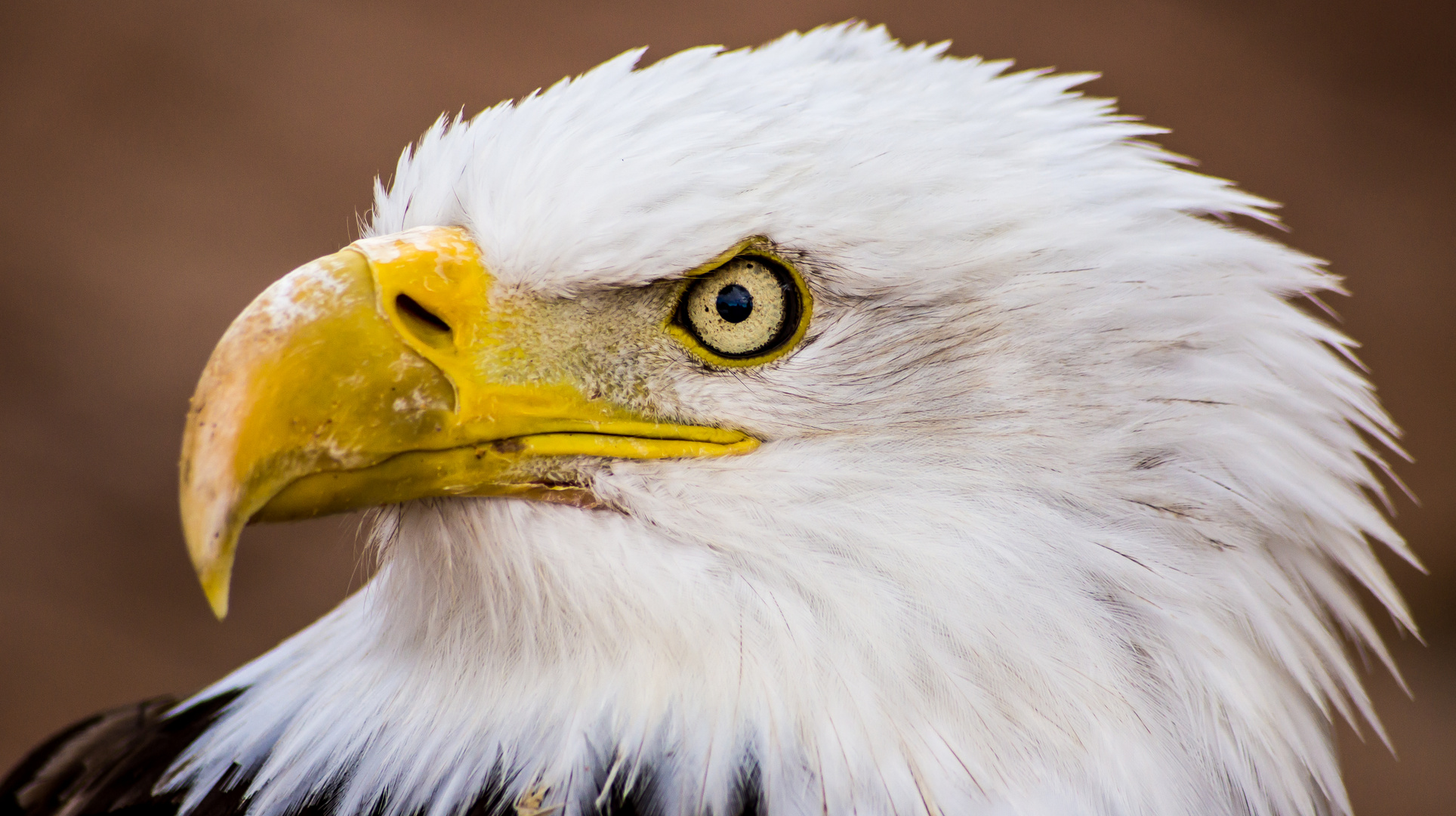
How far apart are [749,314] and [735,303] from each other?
0.08ft

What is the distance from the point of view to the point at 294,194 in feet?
17.8

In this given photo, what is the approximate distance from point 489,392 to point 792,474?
0.40 m

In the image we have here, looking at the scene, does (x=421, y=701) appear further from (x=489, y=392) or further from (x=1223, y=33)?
(x=1223, y=33)

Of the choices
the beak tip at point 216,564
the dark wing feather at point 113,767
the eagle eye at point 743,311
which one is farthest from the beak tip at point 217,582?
the eagle eye at point 743,311

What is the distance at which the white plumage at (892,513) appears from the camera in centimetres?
144

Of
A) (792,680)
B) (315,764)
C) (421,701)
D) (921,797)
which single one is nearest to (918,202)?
(792,680)

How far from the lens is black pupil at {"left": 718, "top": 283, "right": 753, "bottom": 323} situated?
1.46 meters

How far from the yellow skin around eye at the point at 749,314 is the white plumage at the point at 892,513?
40 mm

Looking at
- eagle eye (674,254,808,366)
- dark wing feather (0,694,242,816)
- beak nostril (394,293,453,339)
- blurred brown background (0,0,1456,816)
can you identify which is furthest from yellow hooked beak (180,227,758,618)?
blurred brown background (0,0,1456,816)

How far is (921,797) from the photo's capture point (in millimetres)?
1426

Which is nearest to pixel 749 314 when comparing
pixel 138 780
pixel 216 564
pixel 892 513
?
pixel 892 513

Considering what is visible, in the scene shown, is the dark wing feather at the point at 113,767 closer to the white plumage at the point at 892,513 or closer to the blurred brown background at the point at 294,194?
the white plumage at the point at 892,513

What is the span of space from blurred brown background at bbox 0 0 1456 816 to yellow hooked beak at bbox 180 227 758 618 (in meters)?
3.91

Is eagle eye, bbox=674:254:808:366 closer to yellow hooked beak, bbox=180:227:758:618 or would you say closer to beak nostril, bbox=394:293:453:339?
yellow hooked beak, bbox=180:227:758:618
